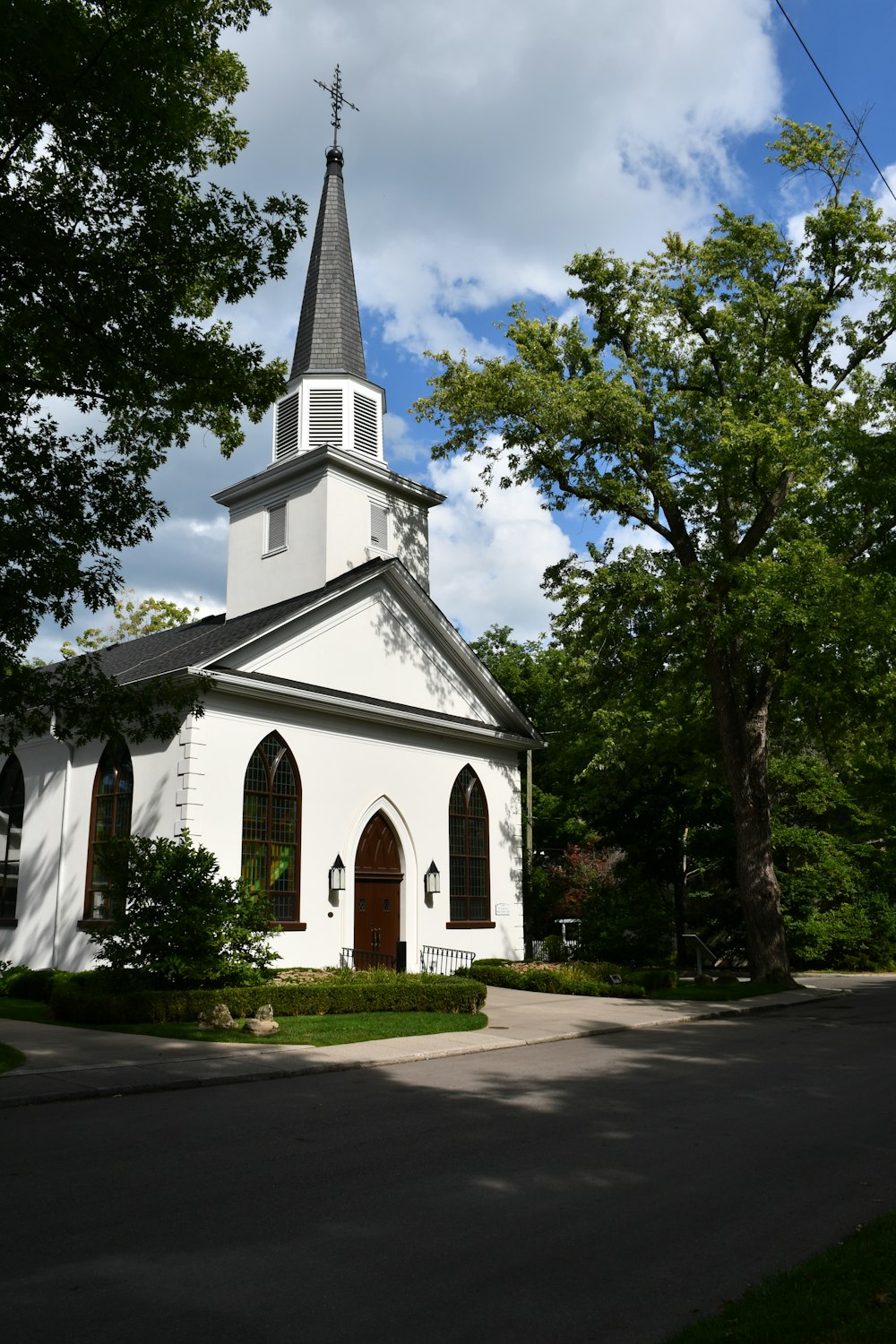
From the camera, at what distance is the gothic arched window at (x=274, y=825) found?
2028 cm

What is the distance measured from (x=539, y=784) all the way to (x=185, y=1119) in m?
35.4

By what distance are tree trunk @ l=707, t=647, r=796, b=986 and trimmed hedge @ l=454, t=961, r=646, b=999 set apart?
343cm

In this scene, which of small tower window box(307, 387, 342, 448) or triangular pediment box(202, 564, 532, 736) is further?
small tower window box(307, 387, 342, 448)

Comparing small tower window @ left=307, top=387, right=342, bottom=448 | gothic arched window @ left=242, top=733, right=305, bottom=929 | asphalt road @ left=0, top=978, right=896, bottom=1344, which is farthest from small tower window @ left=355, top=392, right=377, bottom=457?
asphalt road @ left=0, top=978, right=896, bottom=1344

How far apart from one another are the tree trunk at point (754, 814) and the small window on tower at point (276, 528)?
11.3m

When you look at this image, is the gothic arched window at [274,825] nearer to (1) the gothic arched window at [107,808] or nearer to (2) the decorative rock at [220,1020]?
(1) the gothic arched window at [107,808]

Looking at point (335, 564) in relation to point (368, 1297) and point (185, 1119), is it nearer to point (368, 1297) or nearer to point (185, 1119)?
point (185, 1119)

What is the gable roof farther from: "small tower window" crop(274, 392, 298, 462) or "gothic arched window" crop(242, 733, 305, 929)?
"small tower window" crop(274, 392, 298, 462)

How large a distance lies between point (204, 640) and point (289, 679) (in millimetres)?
3236

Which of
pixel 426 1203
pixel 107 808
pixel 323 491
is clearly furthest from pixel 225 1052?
pixel 323 491

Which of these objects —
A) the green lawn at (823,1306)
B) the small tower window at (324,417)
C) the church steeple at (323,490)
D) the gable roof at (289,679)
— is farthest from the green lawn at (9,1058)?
the small tower window at (324,417)

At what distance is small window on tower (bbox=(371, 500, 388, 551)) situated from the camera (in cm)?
2717

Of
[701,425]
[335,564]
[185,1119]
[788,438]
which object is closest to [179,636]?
[335,564]

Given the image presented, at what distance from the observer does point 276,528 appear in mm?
27453
